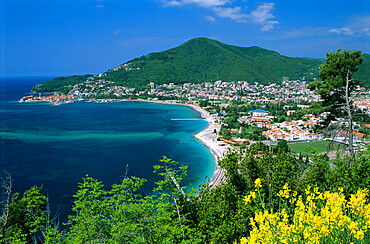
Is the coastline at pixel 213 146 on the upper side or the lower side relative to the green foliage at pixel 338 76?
lower

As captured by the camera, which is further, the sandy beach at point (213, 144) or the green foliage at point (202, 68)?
the green foliage at point (202, 68)

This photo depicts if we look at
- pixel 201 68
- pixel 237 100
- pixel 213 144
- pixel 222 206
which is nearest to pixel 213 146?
pixel 213 144

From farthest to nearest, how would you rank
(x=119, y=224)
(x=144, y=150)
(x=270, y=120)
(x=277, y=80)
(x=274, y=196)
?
1. (x=277, y=80)
2. (x=270, y=120)
3. (x=144, y=150)
4. (x=274, y=196)
5. (x=119, y=224)

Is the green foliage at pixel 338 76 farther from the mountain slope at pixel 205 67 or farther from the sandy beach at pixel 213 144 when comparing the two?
the mountain slope at pixel 205 67

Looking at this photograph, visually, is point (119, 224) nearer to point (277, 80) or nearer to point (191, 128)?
point (191, 128)

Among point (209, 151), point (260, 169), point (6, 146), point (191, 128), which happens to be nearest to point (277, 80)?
point (191, 128)

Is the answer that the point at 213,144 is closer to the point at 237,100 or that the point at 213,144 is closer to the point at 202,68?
the point at 237,100

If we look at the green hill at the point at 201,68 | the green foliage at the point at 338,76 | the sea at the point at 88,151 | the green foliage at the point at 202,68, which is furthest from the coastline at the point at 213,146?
the green hill at the point at 201,68

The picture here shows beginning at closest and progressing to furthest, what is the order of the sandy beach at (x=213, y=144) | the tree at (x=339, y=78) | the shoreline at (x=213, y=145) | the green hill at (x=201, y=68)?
the tree at (x=339, y=78) → the shoreline at (x=213, y=145) → the sandy beach at (x=213, y=144) → the green hill at (x=201, y=68)
